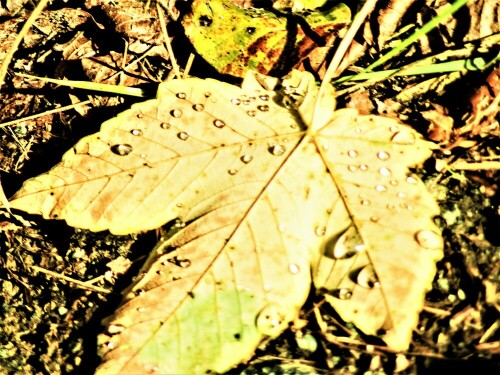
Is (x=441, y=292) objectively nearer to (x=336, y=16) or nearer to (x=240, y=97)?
(x=240, y=97)

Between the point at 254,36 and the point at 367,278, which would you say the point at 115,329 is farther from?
the point at 254,36

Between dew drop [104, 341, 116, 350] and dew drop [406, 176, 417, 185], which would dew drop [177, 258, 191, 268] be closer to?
dew drop [104, 341, 116, 350]

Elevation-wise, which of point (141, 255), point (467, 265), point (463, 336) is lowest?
point (141, 255)

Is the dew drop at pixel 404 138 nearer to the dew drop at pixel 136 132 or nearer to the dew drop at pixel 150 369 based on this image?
the dew drop at pixel 136 132

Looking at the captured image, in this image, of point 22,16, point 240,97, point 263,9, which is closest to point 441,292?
point 240,97

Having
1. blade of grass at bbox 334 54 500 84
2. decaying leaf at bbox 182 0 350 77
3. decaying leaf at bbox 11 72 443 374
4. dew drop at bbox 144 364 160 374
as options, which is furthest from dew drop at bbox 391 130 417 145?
dew drop at bbox 144 364 160 374

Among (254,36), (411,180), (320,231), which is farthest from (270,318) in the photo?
(254,36)
